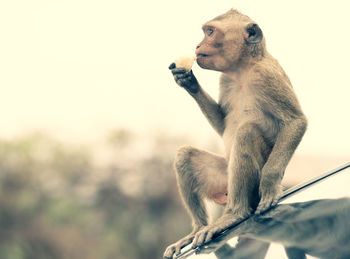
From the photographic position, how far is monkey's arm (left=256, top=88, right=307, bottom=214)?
333 centimetres

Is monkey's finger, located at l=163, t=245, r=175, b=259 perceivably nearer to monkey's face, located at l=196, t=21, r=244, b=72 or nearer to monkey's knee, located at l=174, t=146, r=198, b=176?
monkey's knee, located at l=174, t=146, r=198, b=176

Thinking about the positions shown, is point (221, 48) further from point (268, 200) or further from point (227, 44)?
point (268, 200)

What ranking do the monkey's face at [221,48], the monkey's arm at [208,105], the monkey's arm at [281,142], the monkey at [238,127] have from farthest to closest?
the monkey's arm at [208,105] → the monkey's face at [221,48] → the monkey at [238,127] → the monkey's arm at [281,142]

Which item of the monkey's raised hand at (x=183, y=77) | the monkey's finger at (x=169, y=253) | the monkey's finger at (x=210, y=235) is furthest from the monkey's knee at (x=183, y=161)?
the monkey's finger at (x=210, y=235)

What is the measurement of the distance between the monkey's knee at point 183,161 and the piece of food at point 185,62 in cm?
69

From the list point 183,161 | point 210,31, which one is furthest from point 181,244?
point 210,31

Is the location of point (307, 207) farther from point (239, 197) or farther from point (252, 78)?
point (252, 78)

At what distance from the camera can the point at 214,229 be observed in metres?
3.48

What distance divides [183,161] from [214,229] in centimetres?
77

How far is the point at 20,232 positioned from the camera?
19.7 metres

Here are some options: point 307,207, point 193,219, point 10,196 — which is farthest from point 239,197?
point 10,196

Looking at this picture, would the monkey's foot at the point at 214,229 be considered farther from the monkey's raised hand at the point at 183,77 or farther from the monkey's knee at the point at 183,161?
the monkey's raised hand at the point at 183,77

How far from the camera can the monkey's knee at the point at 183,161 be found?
13.4 ft

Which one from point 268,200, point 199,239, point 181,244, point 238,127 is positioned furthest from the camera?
point 181,244
